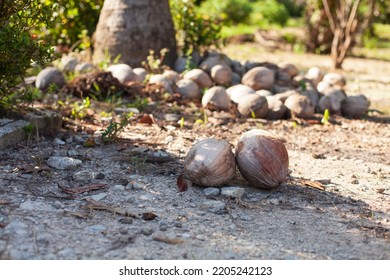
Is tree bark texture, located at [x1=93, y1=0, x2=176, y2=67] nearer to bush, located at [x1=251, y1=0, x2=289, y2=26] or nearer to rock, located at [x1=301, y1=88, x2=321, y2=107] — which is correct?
rock, located at [x1=301, y1=88, x2=321, y2=107]

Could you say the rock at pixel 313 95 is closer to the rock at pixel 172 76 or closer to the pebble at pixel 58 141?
the rock at pixel 172 76

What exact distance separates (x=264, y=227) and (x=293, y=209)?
1.15 ft

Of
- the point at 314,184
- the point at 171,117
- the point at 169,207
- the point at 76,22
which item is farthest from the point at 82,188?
the point at 76,22

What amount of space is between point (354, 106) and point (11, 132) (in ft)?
11.3

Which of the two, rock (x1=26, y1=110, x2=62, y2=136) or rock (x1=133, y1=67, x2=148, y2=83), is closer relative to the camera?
rock (x1=26, y1=110, x2=62, y2=136)

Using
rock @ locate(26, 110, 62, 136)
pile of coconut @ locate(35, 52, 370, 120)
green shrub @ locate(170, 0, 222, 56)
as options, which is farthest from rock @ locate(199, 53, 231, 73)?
rock @ locate(26, 110, 62, 136)

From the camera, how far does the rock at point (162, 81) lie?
6047 mm

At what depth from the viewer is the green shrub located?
7.41m

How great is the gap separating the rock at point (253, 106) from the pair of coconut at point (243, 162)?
1.99 meters

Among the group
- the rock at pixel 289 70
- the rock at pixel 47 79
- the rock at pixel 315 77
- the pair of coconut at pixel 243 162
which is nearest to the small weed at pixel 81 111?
the rock at pixel 47 79

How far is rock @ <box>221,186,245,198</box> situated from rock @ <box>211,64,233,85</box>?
3.05 metres

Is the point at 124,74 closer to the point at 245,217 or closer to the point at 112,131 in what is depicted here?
the point at 112,131

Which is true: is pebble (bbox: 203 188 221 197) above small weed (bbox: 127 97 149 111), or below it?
above
